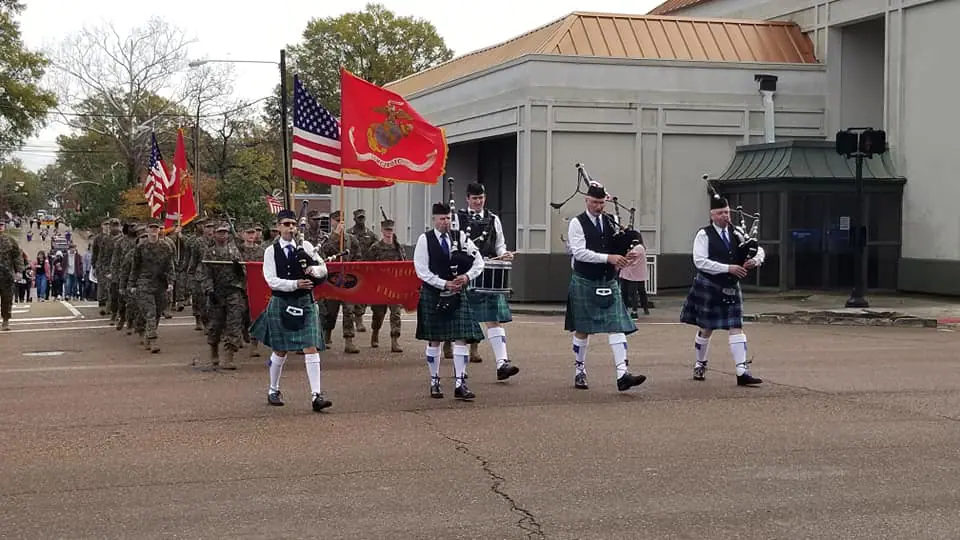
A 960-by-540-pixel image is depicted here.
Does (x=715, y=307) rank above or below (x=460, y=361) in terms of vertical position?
above

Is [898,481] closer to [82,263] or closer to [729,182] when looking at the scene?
[729,182]

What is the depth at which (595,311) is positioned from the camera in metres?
10.8

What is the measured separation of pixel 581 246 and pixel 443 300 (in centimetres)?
141

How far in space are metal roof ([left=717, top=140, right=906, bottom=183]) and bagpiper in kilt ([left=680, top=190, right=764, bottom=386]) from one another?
44.7ft

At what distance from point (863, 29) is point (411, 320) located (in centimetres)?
1385

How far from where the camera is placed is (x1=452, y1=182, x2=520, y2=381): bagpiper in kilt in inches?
450

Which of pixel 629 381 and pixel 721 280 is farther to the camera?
pixel 721 280

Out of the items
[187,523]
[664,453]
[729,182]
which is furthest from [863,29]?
[187,523]

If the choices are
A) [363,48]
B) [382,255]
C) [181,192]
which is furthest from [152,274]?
[363,48]

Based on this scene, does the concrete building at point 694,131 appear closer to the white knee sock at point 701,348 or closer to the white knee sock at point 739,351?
the white knee sock at point 701,348

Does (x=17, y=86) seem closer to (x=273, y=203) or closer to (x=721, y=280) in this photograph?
(x=273, y=203)

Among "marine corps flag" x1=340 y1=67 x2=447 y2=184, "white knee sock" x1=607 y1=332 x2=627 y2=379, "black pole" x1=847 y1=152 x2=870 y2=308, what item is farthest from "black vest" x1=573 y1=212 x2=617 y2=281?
"black pole" x1=847 y1=152 x2=870 y2=308

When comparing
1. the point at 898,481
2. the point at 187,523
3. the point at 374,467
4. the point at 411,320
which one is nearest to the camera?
the point at 187,523

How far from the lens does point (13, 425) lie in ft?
30.4
